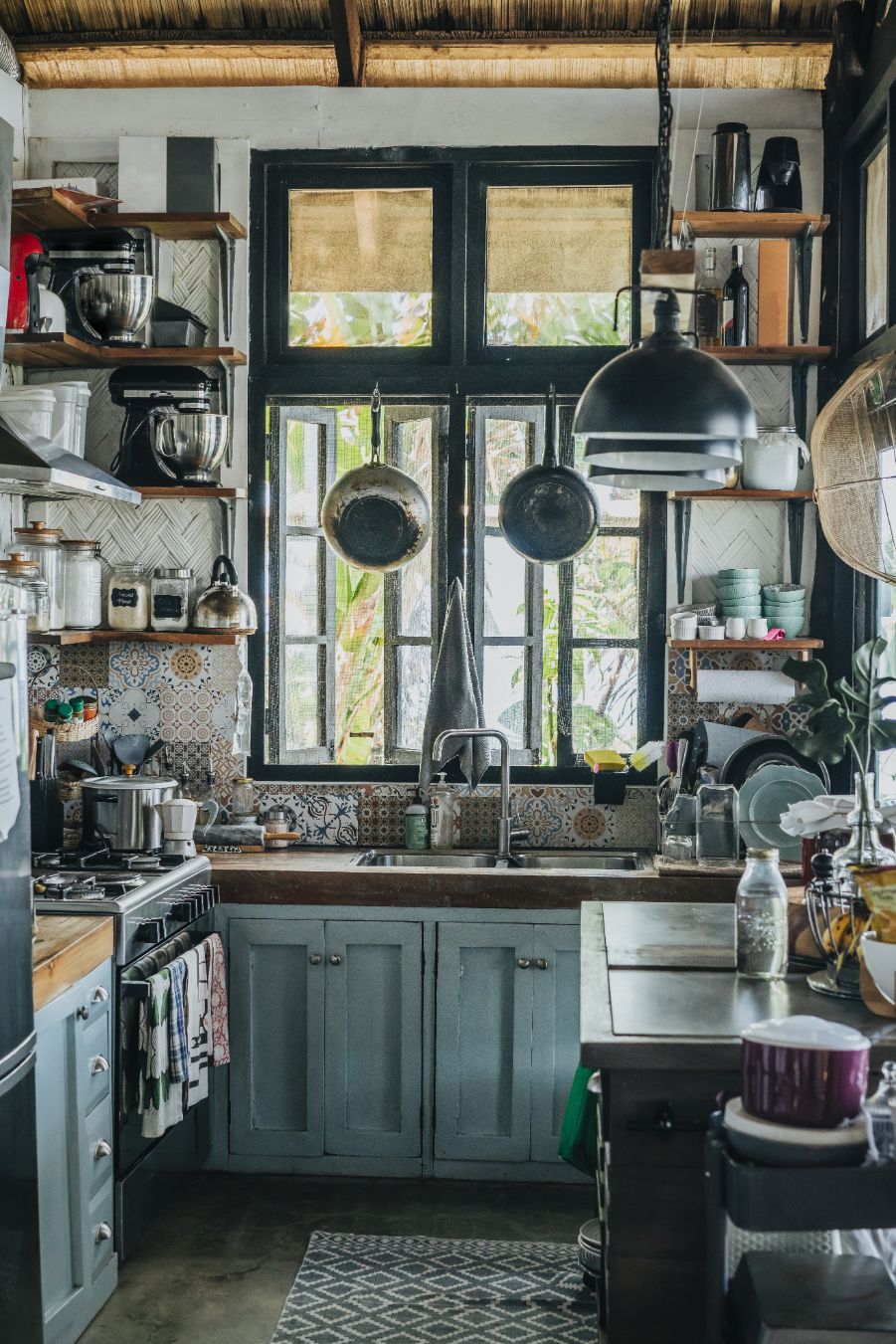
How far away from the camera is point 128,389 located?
15.8 ft

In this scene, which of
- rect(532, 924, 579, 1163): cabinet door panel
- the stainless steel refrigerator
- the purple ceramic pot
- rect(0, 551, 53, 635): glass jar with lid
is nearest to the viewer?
the purple ceramic pot

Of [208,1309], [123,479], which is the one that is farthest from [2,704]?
[123,479]

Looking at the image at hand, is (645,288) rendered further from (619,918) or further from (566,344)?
(566,344)

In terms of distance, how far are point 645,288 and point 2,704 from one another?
1503mm

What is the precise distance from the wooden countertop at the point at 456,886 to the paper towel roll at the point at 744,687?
72cm

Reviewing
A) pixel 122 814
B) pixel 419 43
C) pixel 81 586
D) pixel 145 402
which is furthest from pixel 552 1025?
pixel 419 43

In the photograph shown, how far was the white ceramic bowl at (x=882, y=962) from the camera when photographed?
8.20ft

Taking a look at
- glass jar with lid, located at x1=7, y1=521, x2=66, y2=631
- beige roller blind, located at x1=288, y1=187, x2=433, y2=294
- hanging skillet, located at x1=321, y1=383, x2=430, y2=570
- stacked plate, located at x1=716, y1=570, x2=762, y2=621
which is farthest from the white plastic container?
stacked plate, located at x1=716, y1=570, x2=762, y2=621

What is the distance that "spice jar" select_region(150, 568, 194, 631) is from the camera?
4789mm

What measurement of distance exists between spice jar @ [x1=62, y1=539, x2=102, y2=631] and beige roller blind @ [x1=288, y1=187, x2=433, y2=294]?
3.92 feet

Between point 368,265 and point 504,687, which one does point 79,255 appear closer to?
point 368,265

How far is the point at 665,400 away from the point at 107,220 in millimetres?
2824

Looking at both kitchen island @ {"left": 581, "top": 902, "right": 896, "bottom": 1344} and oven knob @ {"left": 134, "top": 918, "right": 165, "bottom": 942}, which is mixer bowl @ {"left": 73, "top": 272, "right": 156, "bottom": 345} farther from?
kitchen island @ {"left": 581, "top": 902, "right": 896, "bottom": 1344}

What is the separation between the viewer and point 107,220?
466 centimetres
